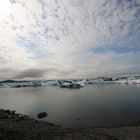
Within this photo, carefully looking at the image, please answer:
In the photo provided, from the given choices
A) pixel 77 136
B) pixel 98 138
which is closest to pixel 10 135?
pixel 77 136

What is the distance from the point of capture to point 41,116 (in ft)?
89.9

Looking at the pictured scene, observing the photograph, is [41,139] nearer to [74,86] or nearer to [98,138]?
[98,138]

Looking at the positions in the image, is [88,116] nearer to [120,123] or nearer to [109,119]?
[109,119]

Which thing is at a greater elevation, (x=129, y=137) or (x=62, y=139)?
(x=62, y=139)

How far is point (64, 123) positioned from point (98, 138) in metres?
12.3

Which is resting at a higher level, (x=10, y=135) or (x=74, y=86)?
(x=74, y=86)

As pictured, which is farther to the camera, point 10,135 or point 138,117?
point 138,117

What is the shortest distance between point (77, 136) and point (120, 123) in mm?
12807

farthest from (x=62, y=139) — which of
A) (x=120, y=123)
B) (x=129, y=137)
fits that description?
(x=120, y=123)

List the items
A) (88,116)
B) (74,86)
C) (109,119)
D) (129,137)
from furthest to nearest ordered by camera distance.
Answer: (74,86) → (88,116) → (109,119) → (129,137)

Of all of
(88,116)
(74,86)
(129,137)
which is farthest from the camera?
(74,86)

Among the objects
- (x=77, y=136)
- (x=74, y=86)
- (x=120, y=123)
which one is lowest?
(x=120, y=123)

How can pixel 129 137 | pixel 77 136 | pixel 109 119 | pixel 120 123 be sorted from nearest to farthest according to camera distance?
pixel 77 136 → pixel 129 137 → pixel 120 123 → pixel 109 119

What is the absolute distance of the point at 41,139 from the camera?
11.8 meters
